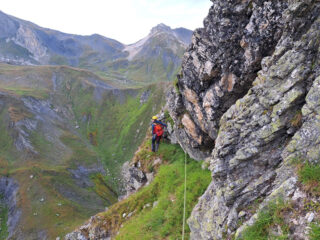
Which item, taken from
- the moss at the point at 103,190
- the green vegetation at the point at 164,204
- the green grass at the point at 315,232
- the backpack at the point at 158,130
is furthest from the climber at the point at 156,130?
→ the moss at the point at 103,190

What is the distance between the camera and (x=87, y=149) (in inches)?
4742

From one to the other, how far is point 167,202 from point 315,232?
530 inches

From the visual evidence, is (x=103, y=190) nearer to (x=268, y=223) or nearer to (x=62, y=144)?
(x=62, y=144)

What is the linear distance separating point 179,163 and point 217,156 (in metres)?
12.2

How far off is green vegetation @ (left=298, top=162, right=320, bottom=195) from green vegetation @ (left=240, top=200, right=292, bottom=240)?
95 centimetres

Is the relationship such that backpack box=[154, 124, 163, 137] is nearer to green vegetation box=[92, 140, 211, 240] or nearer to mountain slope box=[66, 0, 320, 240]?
green vegetation box=[92, 140, 211, 240]

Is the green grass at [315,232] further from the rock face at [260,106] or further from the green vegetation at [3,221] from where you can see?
the green vegetation at [3,221]

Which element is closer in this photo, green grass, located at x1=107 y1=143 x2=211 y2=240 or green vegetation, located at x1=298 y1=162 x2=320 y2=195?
green vegetation, located at x1=298 y1=162 x2=320 y2=195

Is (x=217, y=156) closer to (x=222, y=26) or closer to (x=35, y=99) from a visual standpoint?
(x=222, y=26)

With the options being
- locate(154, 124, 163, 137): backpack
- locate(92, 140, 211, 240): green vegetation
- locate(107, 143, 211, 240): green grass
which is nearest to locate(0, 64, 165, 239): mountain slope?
locate(92, 140, 211, 240): green vegetation

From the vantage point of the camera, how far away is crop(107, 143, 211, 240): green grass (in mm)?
16172

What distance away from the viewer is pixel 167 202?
1847cm

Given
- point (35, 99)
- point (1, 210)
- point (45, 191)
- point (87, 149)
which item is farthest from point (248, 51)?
point (35, 99)

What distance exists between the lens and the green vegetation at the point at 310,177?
22.9 feet
